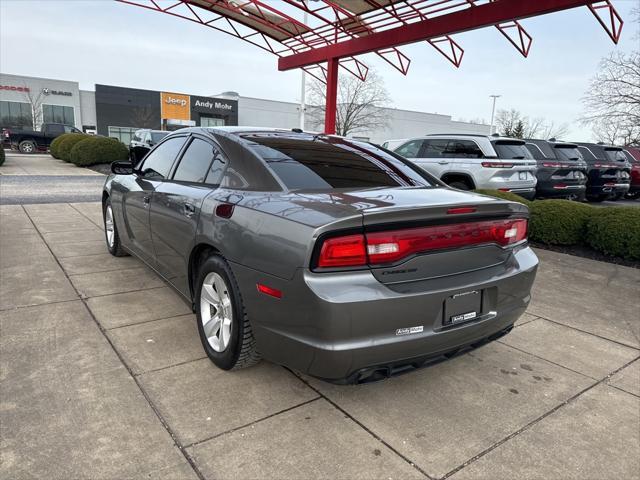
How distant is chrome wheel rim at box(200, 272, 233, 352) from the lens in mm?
2816

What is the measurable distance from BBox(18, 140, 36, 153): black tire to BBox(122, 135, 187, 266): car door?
27065 mm

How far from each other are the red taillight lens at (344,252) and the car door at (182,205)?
48.9 inches

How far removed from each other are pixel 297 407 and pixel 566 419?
154cm

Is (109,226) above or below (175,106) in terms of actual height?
below

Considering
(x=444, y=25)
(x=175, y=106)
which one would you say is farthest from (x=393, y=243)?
(x=175, y=106)

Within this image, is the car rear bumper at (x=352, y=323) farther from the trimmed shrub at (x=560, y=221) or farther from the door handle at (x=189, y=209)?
the trimmed shrub at (x=560, y=221)

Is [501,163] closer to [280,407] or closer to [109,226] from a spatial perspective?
[109,226]

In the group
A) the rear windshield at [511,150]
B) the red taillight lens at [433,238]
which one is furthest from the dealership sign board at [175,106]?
the red taillight lens at [433,238]

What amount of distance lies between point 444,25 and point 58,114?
49095mm

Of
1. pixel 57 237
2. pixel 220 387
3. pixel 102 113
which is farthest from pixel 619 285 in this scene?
pixel 102 113

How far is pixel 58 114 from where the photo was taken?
4828 centimetres

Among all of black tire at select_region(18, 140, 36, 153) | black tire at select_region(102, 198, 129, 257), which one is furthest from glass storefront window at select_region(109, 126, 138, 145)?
black tire at select_region(102, 198, 129, 257)

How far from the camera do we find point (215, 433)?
2.30 meters

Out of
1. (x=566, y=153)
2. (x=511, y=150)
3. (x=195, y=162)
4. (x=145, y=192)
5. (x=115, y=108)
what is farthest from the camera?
A: (x=115, y=108)
